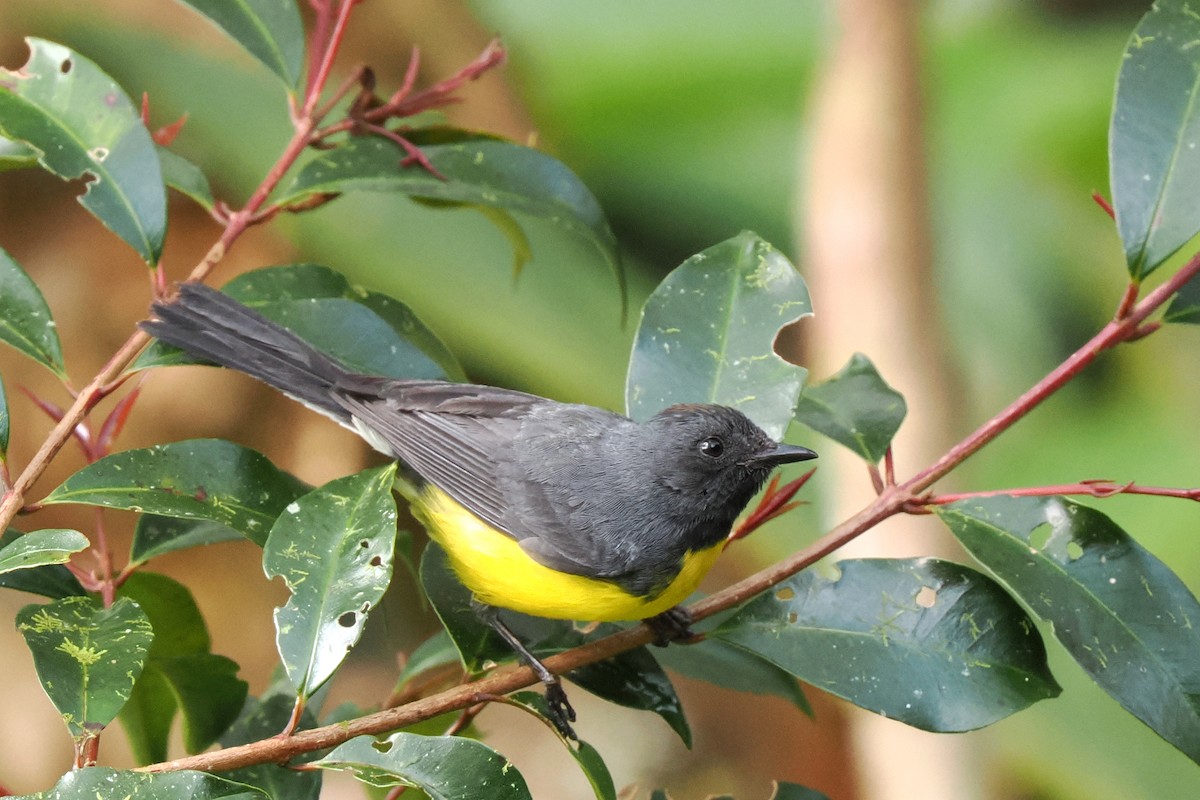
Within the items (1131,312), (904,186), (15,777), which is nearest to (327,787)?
(15,777)

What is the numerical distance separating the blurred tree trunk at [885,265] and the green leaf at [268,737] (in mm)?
1943

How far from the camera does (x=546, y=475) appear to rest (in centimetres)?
166

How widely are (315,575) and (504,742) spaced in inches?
102

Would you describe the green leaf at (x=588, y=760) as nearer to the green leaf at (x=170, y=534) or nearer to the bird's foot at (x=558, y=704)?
the bird's foot at (x=558, y=704)

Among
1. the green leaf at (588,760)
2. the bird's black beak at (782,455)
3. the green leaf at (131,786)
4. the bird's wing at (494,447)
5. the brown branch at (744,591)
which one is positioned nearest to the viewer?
the green leaf at (131,786)

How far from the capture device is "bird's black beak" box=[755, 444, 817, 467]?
57.3 inches

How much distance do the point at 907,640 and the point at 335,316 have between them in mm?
793

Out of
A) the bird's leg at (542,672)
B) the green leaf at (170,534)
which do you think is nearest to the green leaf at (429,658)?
the bird's leg at (542,672)

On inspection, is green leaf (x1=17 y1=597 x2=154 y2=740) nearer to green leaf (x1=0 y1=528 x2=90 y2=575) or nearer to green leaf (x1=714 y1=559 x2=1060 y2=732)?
green leaf (x1=0 y1=528 x2=90 y2=575)

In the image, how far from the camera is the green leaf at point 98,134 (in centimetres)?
129

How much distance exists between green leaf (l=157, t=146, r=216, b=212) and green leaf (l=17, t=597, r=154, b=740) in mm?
565

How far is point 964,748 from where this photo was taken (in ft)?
9.87

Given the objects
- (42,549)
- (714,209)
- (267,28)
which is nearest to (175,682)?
(42,549)

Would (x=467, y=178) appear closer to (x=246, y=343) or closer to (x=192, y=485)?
(x=246, y=343)
